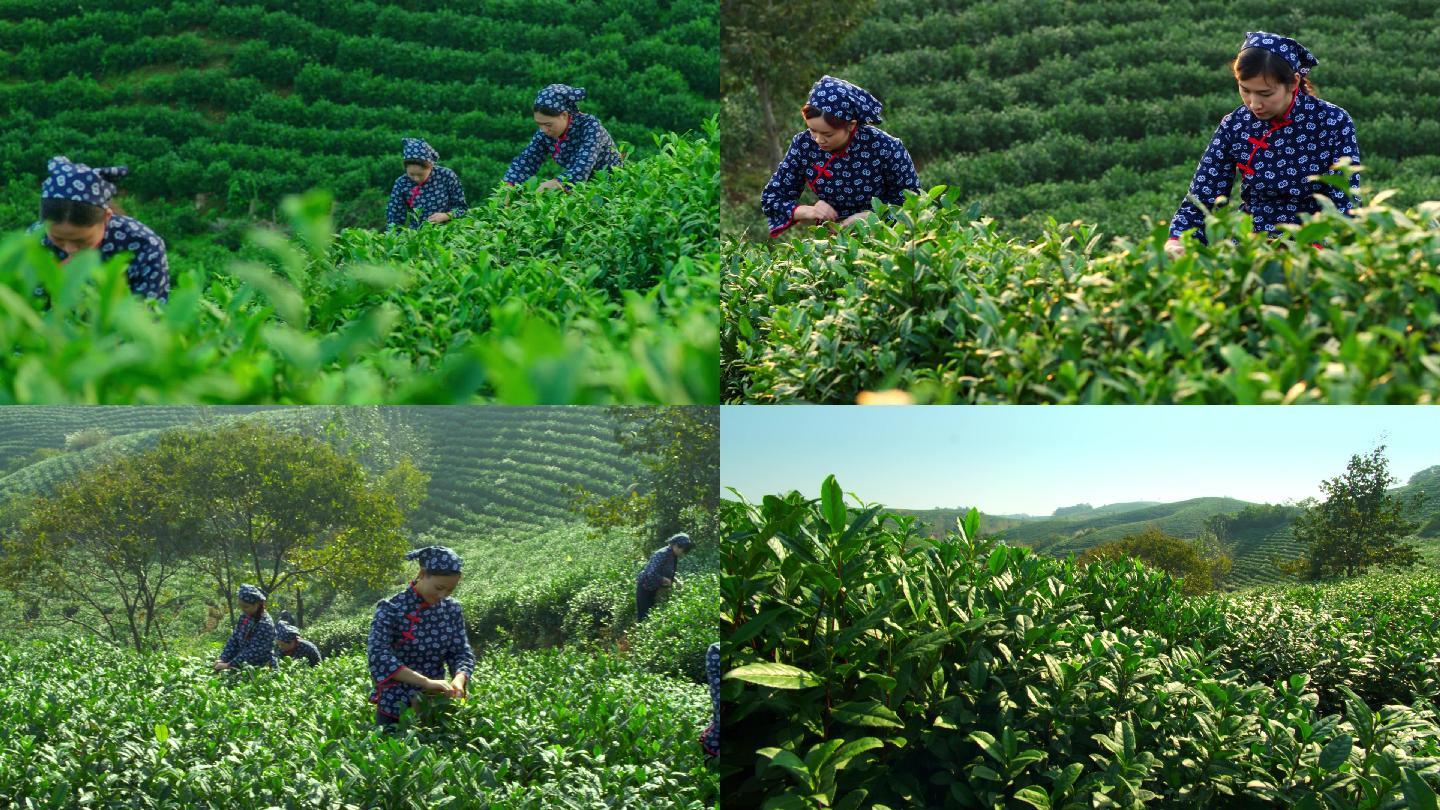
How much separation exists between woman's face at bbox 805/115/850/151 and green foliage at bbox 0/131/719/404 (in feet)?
2.29

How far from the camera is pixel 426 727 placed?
10.6 ft

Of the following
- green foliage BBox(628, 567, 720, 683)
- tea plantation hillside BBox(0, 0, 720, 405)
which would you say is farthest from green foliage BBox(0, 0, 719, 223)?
green foliage BBox(628, 567, 720, 683)

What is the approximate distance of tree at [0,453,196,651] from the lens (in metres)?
3.15

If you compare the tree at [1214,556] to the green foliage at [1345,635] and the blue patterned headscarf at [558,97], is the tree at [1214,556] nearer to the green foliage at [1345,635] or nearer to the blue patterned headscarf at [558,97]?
the green foliage at [1345,635]

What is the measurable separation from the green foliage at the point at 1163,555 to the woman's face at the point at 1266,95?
1446mm

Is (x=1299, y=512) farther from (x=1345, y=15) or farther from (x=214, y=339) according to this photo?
(x=1345, y=15)

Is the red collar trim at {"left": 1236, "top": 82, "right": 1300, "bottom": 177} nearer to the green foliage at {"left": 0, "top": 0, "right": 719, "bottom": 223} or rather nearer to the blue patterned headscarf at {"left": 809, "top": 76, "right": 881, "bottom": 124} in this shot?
the blue patterned headscarf at {"left": 809, "top": 76, "right": 881, "bottom": 124}

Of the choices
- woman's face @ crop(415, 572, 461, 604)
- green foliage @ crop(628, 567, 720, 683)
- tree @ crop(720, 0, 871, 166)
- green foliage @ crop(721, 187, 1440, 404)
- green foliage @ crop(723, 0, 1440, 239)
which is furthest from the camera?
green foliage @ crop(723, 0, 1440, 239)

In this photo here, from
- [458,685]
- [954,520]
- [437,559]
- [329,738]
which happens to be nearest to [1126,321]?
[954,520]

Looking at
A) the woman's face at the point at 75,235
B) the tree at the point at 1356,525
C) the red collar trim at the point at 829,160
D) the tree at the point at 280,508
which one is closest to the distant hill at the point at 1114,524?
the tree at the point at 1356,525

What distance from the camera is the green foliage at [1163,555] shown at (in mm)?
3939

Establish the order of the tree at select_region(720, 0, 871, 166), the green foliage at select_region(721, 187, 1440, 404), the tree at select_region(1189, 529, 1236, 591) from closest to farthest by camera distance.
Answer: the green foliage at select_region(721, 187, 1440, 404) < the tree at select_region(1189, 529, 1236, 591) < the tree at select_region(720, 0, 871, 166)

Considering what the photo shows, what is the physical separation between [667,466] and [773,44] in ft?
→ 14.0

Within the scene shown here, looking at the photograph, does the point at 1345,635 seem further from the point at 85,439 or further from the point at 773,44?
the point at 773,44
